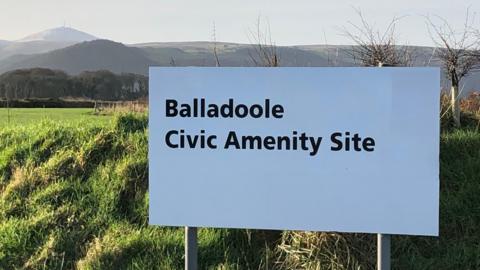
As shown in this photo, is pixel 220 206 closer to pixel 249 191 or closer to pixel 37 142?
pixel 249 191

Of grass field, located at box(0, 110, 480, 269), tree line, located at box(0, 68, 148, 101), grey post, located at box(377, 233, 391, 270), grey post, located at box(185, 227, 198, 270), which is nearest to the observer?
grey post, located at box(377, 233, 391, 270)

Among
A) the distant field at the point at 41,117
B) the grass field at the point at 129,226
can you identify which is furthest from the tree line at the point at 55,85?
the grass field at the point at 129,226

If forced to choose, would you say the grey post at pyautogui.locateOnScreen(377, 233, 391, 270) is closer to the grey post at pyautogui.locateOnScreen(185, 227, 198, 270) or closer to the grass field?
the grass field

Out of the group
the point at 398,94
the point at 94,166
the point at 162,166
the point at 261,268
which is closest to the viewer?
the point at 398,94

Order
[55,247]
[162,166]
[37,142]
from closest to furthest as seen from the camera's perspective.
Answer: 1. [162,166]
2. [55,247]
3. [37,142]

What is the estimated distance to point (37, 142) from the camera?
6648 millimetres

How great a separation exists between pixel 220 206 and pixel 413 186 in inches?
43.6

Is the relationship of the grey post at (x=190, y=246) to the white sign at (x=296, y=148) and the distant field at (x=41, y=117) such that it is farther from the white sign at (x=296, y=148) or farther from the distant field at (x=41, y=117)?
the distant field at (x=41, y=117)

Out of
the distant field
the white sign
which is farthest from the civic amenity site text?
the distant field

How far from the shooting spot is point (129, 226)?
5078 mm

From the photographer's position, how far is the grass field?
4543mm

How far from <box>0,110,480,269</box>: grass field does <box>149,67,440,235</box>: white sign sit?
2.87ft

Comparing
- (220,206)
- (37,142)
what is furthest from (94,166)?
(220,206)

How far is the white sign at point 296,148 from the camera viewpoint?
3574 mm
